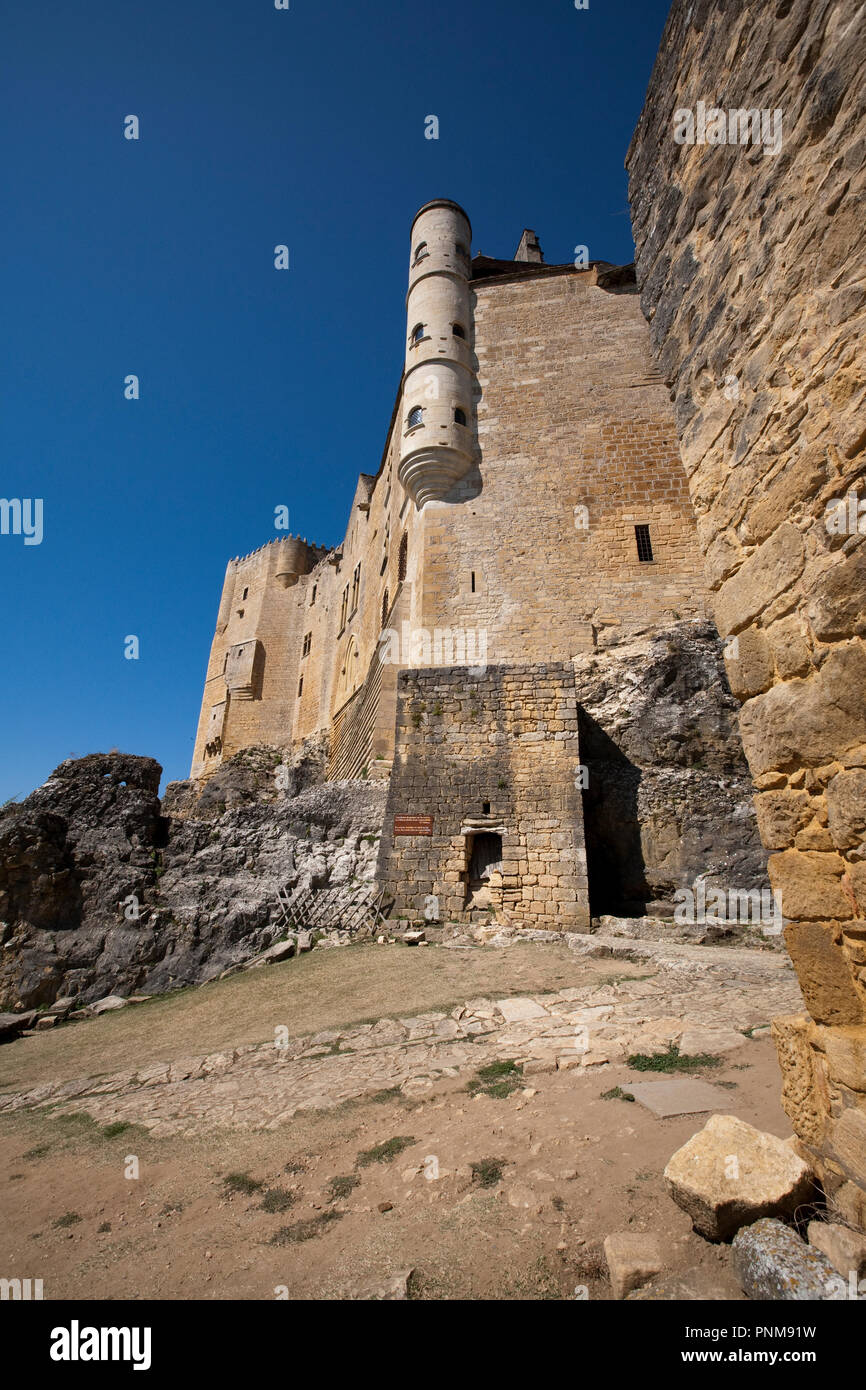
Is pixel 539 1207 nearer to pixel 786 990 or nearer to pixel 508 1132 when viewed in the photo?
pixel 508 1132

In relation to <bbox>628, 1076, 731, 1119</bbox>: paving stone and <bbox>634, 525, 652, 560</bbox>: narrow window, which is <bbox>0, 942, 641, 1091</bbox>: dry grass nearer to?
<bbox>628, 1076, 731, 1119</bbox>: paving stone

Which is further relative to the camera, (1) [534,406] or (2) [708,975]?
(1) [534,406]

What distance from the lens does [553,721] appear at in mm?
10734

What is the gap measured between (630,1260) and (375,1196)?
142 centimetres

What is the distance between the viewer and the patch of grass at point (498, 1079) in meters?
3.92

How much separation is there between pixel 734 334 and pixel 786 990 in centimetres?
576

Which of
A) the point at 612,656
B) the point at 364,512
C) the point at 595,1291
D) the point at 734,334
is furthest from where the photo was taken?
the point at 364,512

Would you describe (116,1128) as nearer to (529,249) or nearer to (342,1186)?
(342,1186)

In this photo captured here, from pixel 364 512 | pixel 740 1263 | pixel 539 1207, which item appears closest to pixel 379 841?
pixel 539 1207

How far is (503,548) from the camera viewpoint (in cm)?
1585

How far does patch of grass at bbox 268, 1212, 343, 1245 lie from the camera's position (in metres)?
2.63

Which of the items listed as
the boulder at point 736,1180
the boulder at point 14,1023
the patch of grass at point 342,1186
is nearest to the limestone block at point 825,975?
the boulder at point 736,1180

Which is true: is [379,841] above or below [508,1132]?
above

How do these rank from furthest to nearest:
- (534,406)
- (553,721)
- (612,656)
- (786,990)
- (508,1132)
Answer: (534,406) < (612,656) < (553,721) < (786,990) < (508,1132)
